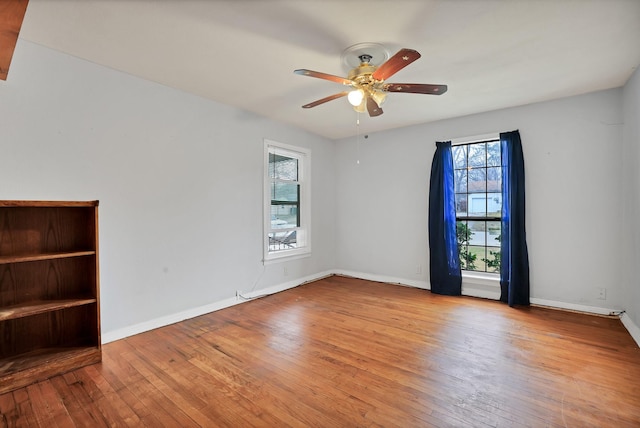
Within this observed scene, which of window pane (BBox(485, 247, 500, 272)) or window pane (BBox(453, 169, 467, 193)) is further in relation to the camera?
window pane (BBox(453, 169, 467, 193))

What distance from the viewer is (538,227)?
12.0 ft

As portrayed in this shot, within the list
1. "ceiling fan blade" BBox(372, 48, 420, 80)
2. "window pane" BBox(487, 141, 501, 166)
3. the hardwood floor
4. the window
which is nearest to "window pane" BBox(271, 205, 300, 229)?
the window

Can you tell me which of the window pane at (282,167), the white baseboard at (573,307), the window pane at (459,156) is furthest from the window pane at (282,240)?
the white baseboard at (573,307)

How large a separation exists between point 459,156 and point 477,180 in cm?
44

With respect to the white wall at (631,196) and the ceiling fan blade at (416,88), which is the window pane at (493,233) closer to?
the white wall at (631,196)

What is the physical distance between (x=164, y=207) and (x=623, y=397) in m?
3.99

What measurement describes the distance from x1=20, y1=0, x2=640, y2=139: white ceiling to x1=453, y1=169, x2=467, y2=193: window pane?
1.26m

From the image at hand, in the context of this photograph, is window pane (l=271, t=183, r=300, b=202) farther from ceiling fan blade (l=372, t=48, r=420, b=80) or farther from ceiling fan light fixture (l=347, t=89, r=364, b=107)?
ceiling fan blade (l=372, t=48, r=420, b=80)

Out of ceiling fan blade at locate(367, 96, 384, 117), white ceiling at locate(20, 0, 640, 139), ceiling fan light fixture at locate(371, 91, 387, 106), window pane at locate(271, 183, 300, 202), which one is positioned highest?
white ceiling at locate(20, 0, 640, 139)

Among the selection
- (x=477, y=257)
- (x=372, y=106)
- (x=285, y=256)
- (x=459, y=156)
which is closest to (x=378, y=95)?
(x=372, y=106)

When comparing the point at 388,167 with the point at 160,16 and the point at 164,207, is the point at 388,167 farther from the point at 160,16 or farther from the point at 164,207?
the point at 160,16

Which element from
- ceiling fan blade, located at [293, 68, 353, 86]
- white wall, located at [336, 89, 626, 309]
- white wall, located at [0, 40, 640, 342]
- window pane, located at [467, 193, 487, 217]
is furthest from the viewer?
window pane, located at [467, 193, 487, 217]

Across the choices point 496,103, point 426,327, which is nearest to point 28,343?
point 426,327

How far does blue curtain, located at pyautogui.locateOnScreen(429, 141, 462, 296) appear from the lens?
4.17 m
